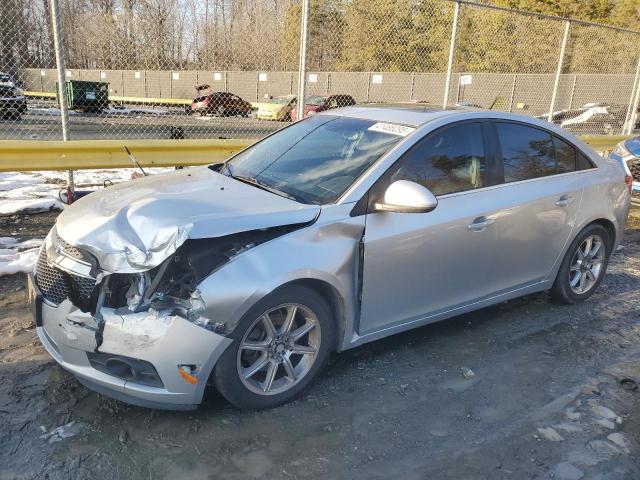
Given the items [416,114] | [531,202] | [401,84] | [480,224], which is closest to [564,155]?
[531,202]

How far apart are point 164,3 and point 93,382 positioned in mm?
7206

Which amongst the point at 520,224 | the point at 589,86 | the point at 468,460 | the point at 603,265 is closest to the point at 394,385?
the point at 468,460

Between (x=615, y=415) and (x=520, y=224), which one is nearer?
(x=615, y=415)

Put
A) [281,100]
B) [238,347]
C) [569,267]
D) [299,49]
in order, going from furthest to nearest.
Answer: [281,100] < [299,49] < [569,267] < [238,347]

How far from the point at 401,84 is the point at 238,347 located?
1910 centimetres

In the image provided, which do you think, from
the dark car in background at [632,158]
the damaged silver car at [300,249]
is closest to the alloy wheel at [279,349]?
the damaged silver car at [300,249]

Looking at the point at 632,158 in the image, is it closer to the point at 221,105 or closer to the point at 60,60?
the point at 60,60

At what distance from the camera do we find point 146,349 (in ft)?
8.57

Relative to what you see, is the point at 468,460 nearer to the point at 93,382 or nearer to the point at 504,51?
the point at 93,382

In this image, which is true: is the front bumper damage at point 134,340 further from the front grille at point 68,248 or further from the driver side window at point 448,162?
the driver side window at point 448,162

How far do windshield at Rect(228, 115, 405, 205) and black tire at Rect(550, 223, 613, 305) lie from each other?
204 centimetres

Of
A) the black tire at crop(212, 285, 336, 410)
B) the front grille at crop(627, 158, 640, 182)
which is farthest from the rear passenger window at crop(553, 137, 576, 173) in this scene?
the front grille at crop(627, 158, 640, 182)

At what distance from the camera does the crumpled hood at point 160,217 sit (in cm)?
273

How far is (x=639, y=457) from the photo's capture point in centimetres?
281
